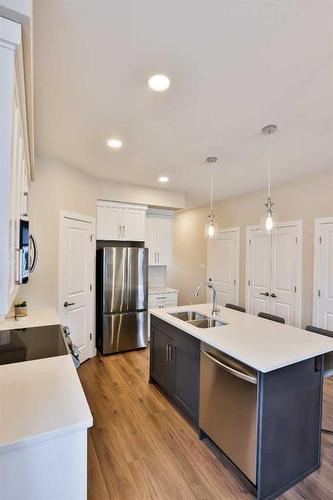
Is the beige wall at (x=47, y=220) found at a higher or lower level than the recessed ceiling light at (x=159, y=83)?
lower

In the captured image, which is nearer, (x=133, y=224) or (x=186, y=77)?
(x=186, y=77)

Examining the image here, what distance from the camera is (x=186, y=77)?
1.61 meters

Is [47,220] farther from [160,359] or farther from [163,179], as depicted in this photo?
[160,359]

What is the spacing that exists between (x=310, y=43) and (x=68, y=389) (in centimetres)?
220

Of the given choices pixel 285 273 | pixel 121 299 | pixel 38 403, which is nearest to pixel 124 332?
pixel 121 299

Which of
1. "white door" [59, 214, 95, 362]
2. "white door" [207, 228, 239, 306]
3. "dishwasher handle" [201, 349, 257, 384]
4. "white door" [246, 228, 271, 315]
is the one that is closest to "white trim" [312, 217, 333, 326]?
"white door" [246, 228, 271, 315]

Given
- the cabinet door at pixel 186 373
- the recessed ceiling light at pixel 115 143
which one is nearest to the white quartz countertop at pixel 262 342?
the cabinet door at pixel 186 373

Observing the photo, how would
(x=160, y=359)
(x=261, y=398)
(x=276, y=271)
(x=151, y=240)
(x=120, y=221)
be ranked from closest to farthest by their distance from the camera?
1. (x=261, y=398)
2. (x=160, y=359)
3. (x=276, y=271)
4. (x=120, y=221)
5. (x=151, y=240)

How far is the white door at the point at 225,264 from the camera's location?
4.80 metres

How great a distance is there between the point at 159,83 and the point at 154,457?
2.68 meters

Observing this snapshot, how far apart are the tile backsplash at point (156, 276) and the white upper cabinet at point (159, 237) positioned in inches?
11.6

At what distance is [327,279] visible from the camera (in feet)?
11.0

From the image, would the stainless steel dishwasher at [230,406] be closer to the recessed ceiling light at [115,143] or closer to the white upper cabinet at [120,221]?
the recessed ceiling light at [115,143]

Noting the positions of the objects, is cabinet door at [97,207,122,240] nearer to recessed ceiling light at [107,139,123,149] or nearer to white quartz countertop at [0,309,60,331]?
recessed ceiling light at [107,139,123,149]
